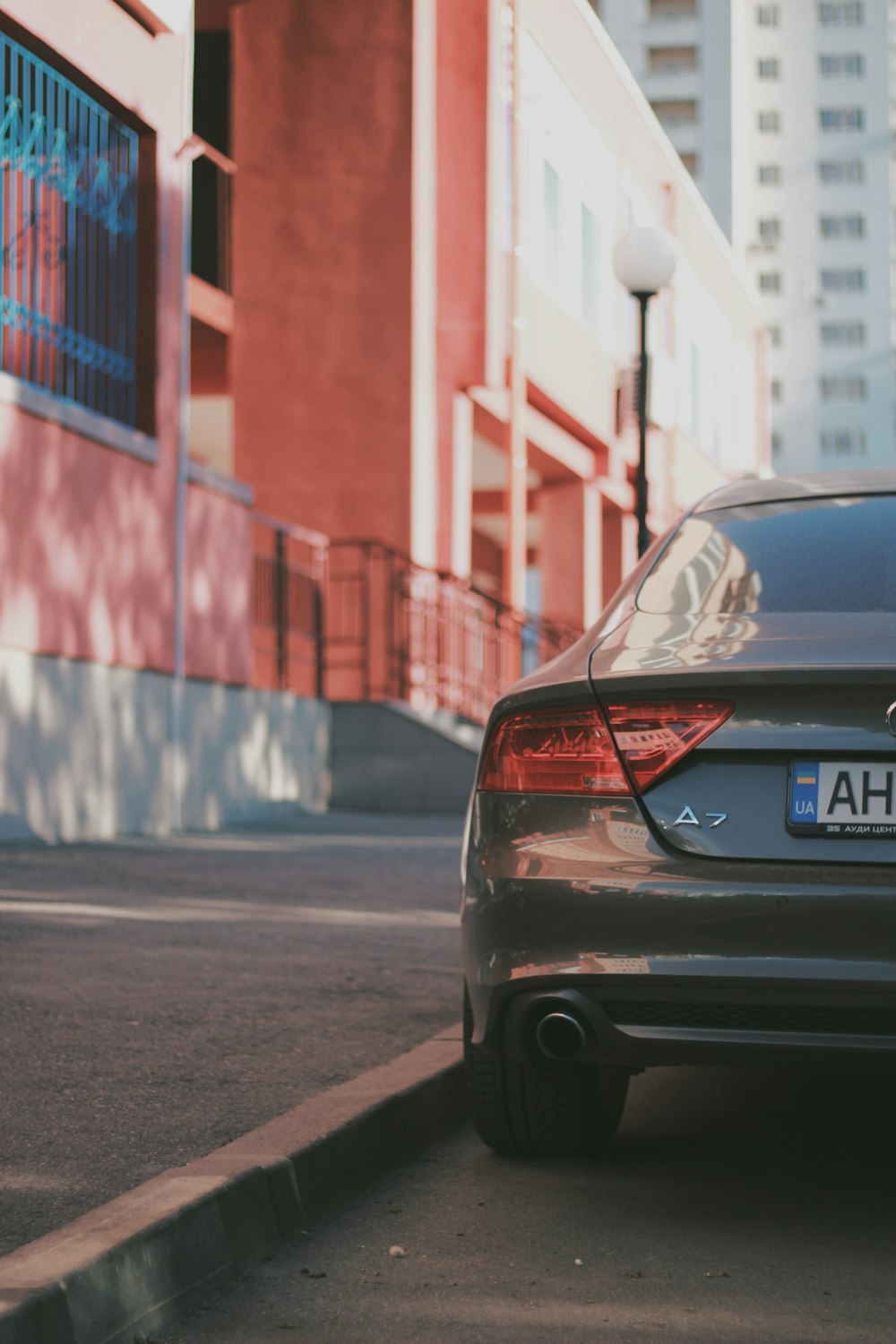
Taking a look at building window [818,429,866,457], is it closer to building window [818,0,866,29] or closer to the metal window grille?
building window [818,0,866,29]

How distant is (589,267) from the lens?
89.8ft

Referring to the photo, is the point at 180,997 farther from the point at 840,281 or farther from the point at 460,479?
the point at 840,281

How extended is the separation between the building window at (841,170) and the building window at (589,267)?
7576 cm

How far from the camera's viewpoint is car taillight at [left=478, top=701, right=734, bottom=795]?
3.86 meters

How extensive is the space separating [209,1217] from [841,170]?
102 metres

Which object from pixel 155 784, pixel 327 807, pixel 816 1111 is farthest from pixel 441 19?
pixel 816 1111

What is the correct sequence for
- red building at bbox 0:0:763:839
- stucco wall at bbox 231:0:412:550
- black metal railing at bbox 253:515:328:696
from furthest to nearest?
1. stucco wall at bbox 231:0:412:550
2. black metal railing at bbox 253:515:328:696
3. red building at bbox 0:0:763:839

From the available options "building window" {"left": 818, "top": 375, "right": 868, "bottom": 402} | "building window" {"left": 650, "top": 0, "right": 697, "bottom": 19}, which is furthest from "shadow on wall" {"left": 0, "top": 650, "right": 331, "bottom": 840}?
"building window" {"left": 818, "top": 375, "right": 868, "bottom": 402}

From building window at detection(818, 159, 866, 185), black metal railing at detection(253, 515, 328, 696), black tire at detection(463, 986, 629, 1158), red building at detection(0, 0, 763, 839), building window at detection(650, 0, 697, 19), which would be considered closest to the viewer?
black tire at detection(463, 986, 629, 1158)

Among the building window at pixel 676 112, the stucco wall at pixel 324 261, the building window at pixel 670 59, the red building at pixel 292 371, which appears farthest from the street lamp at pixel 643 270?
the building window at pixel 670 59

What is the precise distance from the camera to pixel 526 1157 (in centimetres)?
463

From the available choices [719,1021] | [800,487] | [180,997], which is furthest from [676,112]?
[719,1021]

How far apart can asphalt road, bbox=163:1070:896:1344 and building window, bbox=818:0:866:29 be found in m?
103

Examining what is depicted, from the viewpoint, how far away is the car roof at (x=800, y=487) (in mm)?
4887
